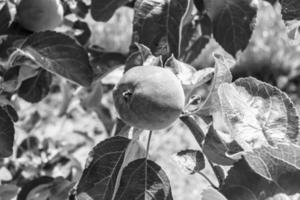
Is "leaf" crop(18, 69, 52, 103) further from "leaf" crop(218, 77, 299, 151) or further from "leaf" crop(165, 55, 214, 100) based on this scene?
"leaf" crop(218, 77, 299, 151)

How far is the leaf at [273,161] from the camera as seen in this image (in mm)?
760

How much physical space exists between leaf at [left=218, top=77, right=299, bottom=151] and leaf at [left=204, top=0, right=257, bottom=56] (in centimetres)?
19

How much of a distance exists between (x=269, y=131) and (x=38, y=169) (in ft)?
3.63

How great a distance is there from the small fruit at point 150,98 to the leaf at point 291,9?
0.24 m

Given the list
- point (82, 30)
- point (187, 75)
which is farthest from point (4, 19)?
point (187, 75)

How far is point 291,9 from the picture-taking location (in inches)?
37.0

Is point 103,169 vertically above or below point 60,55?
below

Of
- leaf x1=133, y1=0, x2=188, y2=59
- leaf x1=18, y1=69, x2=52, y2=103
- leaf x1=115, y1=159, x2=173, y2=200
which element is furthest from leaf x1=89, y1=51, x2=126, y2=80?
leaf x1=115, y1=159, x2=173, y2=200

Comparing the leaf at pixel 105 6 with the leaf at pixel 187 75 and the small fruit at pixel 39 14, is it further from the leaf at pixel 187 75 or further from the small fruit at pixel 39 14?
the leaf at pixel 187 75

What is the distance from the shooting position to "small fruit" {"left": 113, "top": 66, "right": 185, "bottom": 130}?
83 centimetres

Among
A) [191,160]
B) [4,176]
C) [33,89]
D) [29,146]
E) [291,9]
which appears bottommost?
[29,146]

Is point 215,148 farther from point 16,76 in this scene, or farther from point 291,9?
point 16,76

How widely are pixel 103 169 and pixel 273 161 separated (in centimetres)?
31

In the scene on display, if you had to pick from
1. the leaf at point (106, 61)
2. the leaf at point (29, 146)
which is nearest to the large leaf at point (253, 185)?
the leaf at point (106, 61)
